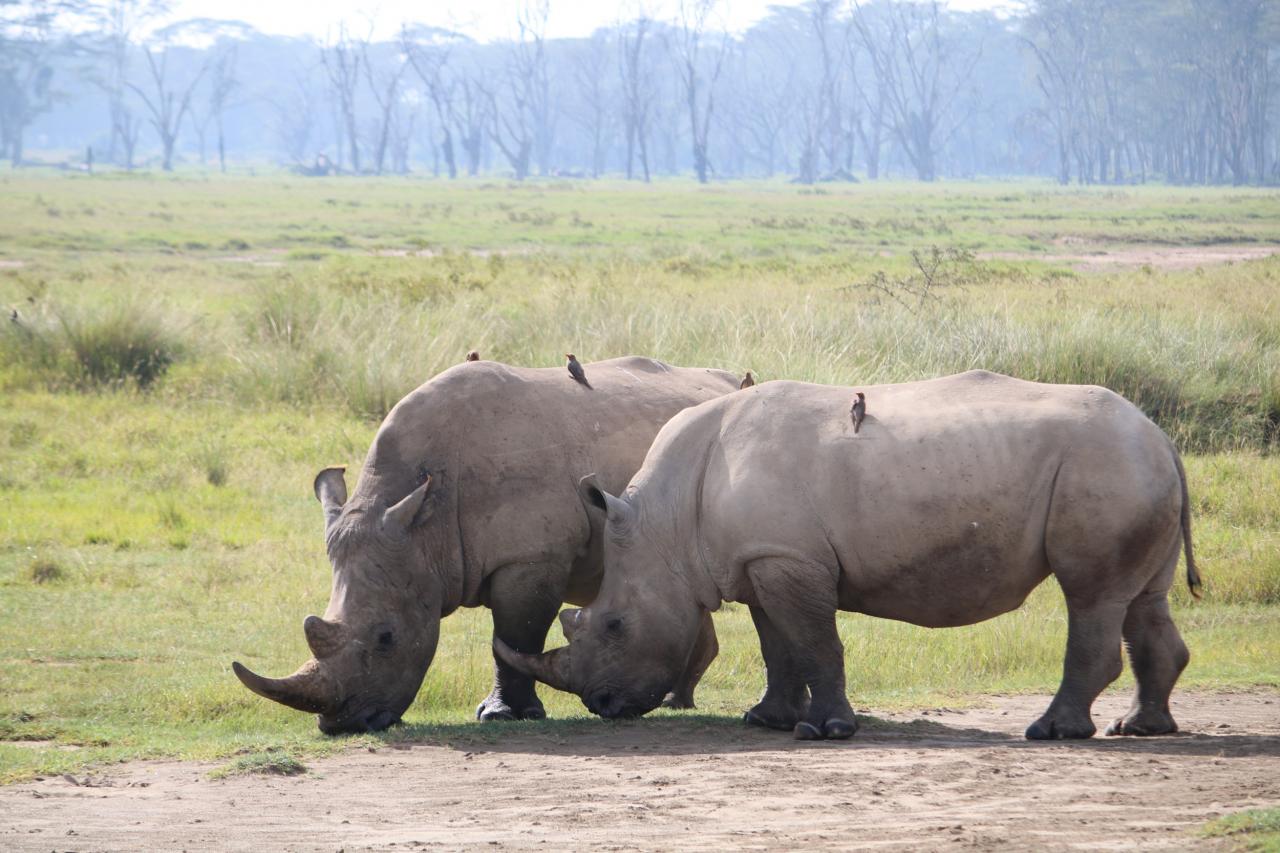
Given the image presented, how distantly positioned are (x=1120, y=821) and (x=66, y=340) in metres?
15.9

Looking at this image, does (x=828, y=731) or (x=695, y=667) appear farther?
(x=695, y=667)

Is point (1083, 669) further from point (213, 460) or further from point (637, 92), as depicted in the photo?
point (637, 92)

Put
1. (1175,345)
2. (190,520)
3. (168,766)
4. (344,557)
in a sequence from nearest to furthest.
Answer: (168,766), (344,557), (190,520), (1175,345)

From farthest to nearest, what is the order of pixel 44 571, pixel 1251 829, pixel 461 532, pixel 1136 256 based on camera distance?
1. pixel 1136 256
2. pixel 44 571
3. pixel 461 532
4. pixel 1251 829

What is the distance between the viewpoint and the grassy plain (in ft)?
28.2

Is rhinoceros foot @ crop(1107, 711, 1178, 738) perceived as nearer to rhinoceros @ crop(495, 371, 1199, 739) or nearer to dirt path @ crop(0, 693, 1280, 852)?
rhinoceros @ crop(495, 371, 1199, 739)

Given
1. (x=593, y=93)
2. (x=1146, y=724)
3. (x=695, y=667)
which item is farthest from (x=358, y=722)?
(x=593, y=93)

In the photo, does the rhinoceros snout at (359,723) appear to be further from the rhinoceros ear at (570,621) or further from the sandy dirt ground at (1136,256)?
the sandy dirt ground at (1136,256)

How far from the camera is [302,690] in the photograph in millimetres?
7094

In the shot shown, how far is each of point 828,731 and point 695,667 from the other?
1.48 meters

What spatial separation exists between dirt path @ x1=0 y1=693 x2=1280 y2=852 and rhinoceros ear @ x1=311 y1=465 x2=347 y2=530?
1.29 m

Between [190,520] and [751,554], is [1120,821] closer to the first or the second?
[751,554]

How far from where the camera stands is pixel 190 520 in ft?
41.2

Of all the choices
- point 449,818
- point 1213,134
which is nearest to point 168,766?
point 449,818
